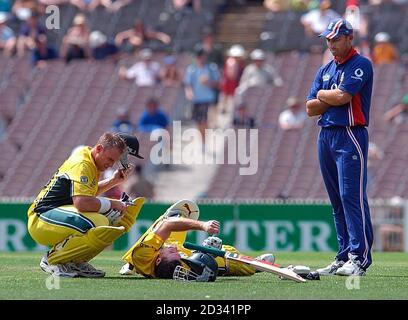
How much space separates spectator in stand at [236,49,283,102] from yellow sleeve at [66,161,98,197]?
12892mm

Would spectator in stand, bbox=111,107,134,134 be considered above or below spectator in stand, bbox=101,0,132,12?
below

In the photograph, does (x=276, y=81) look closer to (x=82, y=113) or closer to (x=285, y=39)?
(x=285, y=39)

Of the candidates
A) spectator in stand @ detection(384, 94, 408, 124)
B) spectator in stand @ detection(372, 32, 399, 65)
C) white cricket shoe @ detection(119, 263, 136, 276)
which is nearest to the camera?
white cricket shoe @ detection(119, 263, 136, 276)

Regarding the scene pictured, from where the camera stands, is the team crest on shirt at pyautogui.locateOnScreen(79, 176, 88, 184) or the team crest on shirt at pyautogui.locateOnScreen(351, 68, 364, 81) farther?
the team crest on shirt at pyautogui.locateOnScreen(351, 68, 364, 81)

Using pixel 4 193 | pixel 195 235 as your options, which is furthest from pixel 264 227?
pixel 4 193

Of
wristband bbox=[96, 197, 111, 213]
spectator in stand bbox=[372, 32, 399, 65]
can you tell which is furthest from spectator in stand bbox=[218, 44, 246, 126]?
wristband bbox=[96, 197, 111, 213]

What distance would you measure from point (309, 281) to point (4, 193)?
1360 cm

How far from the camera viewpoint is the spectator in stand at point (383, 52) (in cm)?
2411

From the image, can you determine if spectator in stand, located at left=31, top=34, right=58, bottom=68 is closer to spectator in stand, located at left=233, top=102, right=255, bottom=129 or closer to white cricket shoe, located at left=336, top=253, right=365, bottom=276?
spectator in stand, located at left=233, top=102, right=255, bottom=129

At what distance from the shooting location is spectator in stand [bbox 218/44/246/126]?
82.1 ft

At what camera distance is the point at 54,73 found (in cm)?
2673

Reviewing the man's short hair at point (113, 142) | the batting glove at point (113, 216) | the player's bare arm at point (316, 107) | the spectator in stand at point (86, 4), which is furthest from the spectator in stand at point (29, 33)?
the man's short hair at point (113, 142)

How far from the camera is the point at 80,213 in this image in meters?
11.6
